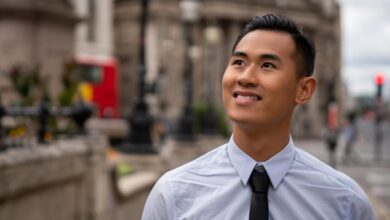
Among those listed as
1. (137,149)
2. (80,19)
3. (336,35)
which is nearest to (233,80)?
(80,19)

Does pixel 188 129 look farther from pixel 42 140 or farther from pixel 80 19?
pixel 42 140

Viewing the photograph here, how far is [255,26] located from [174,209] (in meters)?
0.76

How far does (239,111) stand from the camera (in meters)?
2.48

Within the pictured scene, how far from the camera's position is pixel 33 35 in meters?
13.2

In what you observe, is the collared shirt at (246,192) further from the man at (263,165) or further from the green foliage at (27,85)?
the green foliage at (27,85)

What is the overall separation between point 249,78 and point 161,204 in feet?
1.83

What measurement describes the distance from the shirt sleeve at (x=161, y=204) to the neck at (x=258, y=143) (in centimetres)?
33

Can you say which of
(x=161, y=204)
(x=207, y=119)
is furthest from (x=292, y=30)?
(x=207, y=119)

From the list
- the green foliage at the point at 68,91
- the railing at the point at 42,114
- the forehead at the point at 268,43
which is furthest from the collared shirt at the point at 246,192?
the green foliage at the point at 68,91

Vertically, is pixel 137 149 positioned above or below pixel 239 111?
below

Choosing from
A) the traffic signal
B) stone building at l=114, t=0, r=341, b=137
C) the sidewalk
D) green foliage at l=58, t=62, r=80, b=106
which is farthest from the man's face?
stone building at l=114, t=0, r=341, b=137

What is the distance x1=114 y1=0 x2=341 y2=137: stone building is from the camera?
70688 mm

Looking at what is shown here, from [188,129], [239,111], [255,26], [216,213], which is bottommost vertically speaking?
[188,129]

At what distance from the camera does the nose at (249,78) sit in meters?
2.47
